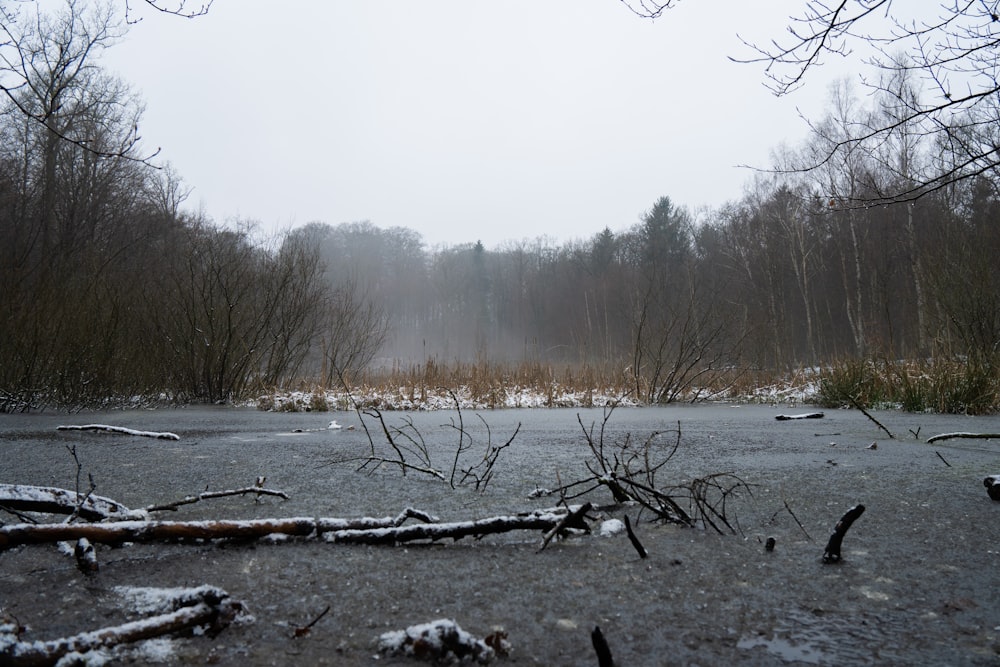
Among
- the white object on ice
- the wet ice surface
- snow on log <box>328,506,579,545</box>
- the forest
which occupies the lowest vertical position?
the wet ice surface

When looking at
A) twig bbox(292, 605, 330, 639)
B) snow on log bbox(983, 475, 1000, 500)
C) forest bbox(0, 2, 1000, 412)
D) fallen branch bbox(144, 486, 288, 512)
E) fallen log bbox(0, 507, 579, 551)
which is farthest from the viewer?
forest bbox(0, 2, 1000, 412)

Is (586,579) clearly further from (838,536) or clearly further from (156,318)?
(156,318)

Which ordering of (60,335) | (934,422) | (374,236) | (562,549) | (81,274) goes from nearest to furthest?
(562,549), (934,422), (60,335), (81,274), (374,236)

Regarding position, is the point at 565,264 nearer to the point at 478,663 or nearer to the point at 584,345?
the point at 584,345

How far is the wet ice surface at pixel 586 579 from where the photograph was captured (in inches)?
51.5

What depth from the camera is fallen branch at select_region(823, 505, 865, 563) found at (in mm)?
1805

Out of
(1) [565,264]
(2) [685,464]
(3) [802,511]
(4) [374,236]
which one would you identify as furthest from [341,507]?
(4) [374,236]

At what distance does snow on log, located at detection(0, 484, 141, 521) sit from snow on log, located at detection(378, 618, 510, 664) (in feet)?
4.51

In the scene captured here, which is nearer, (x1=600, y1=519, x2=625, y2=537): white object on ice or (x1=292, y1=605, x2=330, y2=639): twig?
(x1=292, y1=605, x2=330, y2=639): twig

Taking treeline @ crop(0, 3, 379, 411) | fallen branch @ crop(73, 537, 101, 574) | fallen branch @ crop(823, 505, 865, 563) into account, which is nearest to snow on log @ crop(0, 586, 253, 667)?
fallen branch @ crop(73, 537, 101, 574)

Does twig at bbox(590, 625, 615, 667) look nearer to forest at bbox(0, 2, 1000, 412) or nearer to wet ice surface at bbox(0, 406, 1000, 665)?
wet ice surface at bbox(0, 406, 1000, 665)

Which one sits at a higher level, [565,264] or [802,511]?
[565,264]

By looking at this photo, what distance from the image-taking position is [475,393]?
41.8 feet

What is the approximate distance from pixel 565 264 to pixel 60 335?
43738mm
